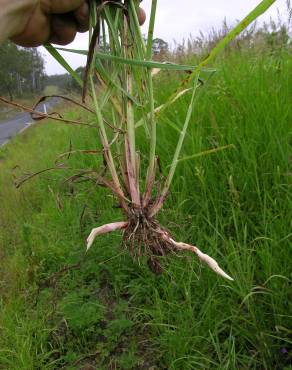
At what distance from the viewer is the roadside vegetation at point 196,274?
1.31 m

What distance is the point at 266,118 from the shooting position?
5.65ft

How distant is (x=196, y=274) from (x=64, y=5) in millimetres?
1071

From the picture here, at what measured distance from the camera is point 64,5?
1294 millimetres

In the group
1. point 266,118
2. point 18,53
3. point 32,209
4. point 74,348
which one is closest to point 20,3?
point 266,118

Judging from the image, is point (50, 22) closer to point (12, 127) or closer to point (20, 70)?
point (12, 127)

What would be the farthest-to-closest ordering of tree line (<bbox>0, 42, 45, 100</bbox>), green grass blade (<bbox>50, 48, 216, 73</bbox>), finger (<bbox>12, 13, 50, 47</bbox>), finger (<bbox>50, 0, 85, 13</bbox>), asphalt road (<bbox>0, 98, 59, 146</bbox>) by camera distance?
tree line (<bbox>0, 42, 45, 100</bbox>) → asphalt road (<bbox>0, 98, 59, 146</bbox>) → finger (<bbox>12, 13, 50, 47</bbox>) → finger (<bbox>50, 0, 85, 13</bbox>) → green grass blade (<bbox>50, 48, 216, 73</bbox>)

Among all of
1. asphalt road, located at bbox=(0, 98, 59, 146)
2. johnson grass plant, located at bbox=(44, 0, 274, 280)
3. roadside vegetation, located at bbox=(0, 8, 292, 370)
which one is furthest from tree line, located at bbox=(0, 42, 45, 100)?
johnson grass plant, located at bbox=(44, 0, 274, 280)

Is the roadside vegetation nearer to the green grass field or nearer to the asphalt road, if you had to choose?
the green grass field

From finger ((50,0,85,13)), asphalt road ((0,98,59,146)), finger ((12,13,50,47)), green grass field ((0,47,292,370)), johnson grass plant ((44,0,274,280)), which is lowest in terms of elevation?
asphalt road ((0,98,59,146))

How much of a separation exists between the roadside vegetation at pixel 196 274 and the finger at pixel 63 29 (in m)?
0.47

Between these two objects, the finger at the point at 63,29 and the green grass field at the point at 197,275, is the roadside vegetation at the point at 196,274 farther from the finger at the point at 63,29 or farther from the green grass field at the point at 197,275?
the finger at the point at 63,29

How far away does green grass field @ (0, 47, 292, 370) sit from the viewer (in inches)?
51.6

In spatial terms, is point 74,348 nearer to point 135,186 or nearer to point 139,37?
point 135,186

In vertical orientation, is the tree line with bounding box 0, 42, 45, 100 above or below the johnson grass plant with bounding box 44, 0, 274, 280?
above
